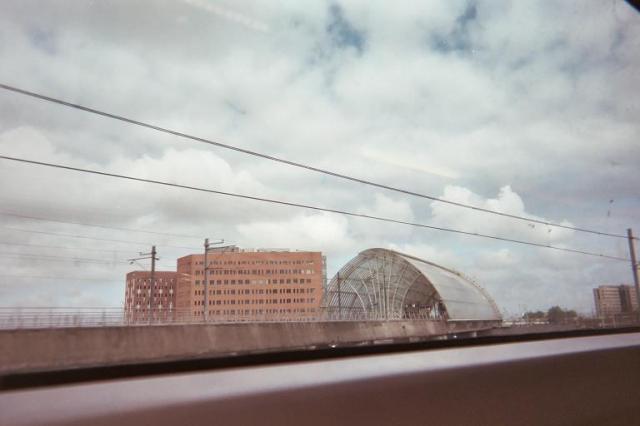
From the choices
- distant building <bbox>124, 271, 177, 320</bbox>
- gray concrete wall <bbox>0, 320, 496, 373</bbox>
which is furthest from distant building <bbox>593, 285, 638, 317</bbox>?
distant building <bbox>124, 271, 177, 320</bbox>

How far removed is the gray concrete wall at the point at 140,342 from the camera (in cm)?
104

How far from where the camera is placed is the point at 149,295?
1.88 metres

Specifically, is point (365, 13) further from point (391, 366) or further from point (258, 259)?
point (391, 366)

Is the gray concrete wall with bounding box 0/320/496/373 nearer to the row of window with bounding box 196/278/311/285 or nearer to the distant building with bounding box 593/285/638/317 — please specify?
the row of window with bounding box 196/278/311/285

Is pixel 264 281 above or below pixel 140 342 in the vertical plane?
above

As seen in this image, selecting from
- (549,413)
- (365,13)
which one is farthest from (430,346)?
(365,13)

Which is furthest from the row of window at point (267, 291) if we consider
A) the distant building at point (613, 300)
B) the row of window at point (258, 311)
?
the distant building at point (613, 300)

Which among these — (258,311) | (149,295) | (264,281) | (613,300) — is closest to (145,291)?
(149,295)

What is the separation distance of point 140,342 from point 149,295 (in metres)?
0.78

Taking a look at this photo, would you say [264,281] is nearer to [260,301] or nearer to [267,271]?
[267,271]

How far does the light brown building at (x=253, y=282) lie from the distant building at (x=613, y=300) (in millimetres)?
1382

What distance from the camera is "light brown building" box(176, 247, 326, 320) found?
191cm

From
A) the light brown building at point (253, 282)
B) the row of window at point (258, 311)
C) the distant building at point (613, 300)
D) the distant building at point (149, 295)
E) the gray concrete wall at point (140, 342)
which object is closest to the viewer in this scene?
the gray concrete wall at point (140, 342)

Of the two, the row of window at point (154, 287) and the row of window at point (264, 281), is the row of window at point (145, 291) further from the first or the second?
the row of window at point (264, 281)
